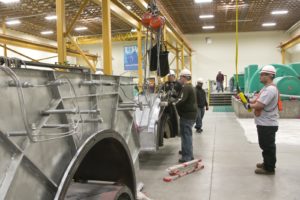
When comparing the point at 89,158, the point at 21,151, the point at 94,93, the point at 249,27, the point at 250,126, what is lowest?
the point at 250,126

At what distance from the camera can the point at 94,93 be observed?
200 centimetres

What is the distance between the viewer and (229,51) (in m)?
23.5

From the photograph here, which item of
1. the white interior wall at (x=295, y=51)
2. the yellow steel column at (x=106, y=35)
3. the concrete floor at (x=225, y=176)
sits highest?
the white interior wall at (x=295, y=51)

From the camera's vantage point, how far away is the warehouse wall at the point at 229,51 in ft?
74.6

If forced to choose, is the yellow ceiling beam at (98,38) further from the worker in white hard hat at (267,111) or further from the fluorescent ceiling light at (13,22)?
the worker in white hard hat at (267,111)

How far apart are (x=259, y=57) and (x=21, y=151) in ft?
77.6

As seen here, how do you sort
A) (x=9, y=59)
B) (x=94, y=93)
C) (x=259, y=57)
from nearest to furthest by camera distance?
(x=9, y=59) → (x=94, y=93) → (x=259, y=57)

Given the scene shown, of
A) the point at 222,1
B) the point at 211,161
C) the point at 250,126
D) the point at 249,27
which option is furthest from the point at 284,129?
the point at 249,27

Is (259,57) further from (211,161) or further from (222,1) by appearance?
(211,161)

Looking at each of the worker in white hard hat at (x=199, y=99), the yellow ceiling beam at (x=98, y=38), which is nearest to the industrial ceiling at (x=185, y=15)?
the yellow ceiling beam at (x=98, y=38)

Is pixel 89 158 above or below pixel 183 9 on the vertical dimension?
below

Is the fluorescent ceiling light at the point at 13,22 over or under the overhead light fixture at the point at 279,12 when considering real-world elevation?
under

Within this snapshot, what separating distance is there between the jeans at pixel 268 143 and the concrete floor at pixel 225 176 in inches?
8.1

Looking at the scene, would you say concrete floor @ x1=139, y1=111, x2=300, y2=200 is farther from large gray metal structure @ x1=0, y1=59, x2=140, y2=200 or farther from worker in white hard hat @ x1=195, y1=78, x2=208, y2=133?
large gray metal structure @ x1=0, y1=59, x2=140, y2=200
